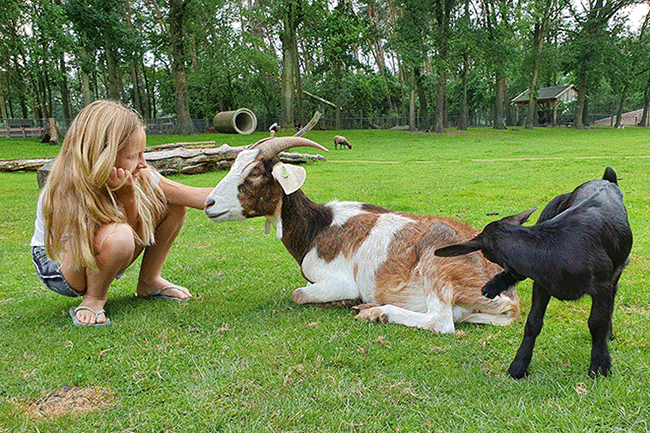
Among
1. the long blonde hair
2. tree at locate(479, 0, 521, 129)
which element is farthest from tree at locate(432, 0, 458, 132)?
the long blonde hair

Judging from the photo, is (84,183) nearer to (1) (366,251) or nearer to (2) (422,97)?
(1) (366,251)

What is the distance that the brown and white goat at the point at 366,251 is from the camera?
140 inches

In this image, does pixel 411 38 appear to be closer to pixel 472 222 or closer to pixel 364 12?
pixel 364 12

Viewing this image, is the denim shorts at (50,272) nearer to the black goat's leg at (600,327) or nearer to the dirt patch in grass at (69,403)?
the dirt patch in grass at (69,403)

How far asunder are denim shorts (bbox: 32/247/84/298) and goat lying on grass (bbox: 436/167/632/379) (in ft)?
9.19

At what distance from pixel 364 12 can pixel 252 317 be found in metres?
54.0

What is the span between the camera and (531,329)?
8.63 feet

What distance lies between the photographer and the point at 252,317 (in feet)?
12.6

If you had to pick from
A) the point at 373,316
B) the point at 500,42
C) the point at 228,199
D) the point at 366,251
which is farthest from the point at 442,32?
the point at 373,316

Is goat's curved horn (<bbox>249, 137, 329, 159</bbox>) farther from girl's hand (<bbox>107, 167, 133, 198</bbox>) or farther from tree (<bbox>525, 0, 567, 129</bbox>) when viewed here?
tree (<bbox>525, 0, 567, 129</bbox>)

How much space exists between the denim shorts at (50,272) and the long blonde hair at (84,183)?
15 cm

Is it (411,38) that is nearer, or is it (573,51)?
(411,38)

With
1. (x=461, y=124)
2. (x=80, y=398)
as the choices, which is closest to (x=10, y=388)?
(x=80, y=398)

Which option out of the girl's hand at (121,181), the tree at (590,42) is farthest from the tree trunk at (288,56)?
the girl's hand at (121,181)
